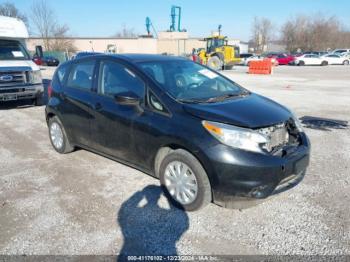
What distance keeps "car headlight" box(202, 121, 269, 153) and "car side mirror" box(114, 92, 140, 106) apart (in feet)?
3.53

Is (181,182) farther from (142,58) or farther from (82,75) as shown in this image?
(82,75)

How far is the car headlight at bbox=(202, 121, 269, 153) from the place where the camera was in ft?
10.1

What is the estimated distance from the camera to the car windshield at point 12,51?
9594 millimetres

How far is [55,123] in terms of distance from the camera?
5402mm

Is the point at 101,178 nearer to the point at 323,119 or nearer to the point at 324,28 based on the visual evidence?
the point at 323,119

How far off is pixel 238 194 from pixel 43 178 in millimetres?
2895

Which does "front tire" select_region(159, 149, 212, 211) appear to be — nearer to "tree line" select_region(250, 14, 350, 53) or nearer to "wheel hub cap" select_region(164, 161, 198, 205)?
"wheel hub cap" select_region(164, 161, 198, 205)

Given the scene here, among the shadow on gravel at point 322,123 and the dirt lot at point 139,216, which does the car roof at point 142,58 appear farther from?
the shadow on gravel at point 322,123

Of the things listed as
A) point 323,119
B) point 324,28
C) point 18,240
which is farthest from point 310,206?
point 324,28

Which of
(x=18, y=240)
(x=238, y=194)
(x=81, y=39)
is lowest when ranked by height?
(x=18, y=240)

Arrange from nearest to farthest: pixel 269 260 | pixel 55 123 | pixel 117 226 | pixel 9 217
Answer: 1. pixel 269 260
2. pixel 117 226
3. pixel 9 217
4. pixel 55 123

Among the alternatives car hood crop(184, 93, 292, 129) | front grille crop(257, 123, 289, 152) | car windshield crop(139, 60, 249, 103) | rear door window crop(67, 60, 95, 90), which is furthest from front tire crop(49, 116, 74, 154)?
front grille crop(257, 123, 289, 152)

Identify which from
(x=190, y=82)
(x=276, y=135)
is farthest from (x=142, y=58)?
(x=276, y=135)

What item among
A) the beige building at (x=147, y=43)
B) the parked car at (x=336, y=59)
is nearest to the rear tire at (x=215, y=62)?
the parked car at (x=336, y=59)
